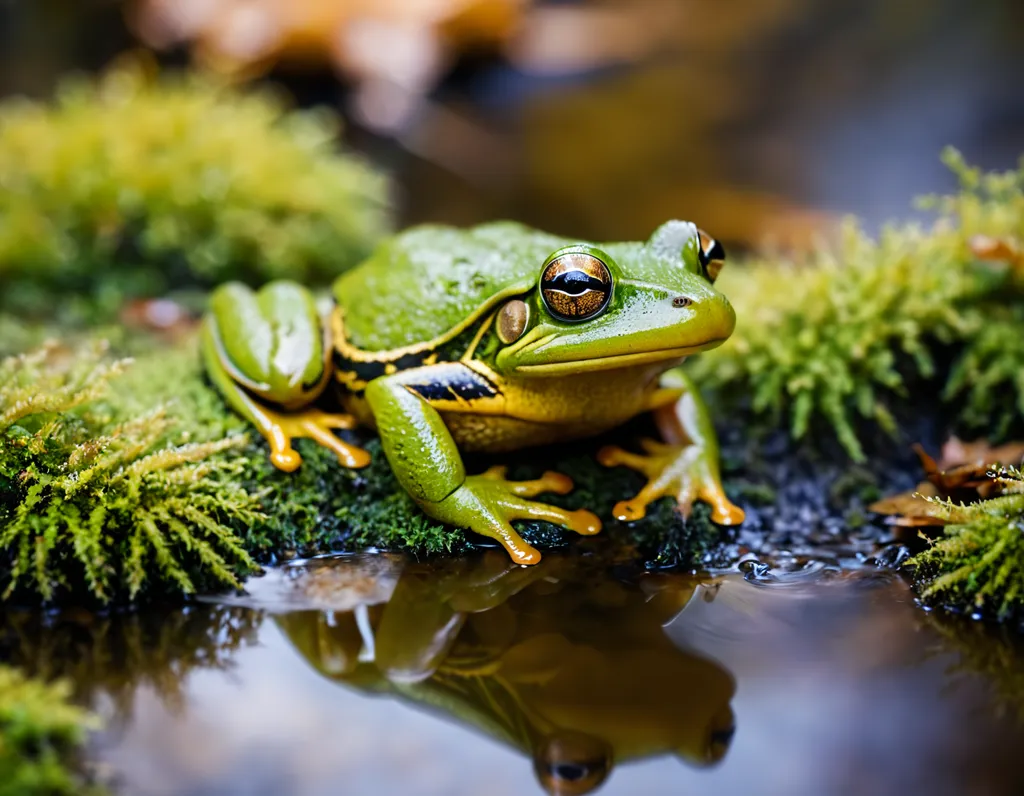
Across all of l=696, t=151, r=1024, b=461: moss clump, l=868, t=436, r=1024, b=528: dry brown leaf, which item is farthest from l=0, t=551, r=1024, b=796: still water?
l=696, t=151, r=1024, b=461: moss clump

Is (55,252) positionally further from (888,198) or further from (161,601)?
(888,198)

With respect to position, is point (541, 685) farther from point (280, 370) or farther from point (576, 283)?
point (280, 370)

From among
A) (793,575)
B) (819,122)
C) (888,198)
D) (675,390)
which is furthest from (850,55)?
(793,575)

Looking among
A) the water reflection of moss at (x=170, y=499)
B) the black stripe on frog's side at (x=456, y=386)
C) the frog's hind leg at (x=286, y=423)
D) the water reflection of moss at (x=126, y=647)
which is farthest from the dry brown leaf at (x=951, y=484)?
the water reflection of moss at (x=126, y=647)

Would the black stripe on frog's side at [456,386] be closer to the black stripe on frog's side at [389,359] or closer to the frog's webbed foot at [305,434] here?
the black stripe on frog's side at [389,359]

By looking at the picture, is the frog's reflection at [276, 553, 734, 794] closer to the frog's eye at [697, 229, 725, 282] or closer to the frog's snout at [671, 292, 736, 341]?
the frog's snout at [671, 292, 736, 341]
